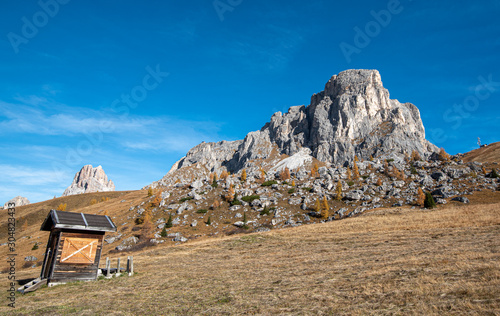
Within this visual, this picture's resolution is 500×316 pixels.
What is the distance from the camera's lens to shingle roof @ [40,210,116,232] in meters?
21.4

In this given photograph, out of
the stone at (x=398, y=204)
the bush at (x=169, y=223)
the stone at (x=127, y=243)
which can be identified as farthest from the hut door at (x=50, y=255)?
the stone at (x=398, y=204)

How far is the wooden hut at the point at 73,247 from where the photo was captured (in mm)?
21047

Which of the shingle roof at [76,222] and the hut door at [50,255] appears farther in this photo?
the hut door at [50,255]

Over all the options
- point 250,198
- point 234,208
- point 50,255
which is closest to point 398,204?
point 250,198

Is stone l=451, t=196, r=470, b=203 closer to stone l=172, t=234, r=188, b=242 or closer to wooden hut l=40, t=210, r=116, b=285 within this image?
stone l=172, t=234, r=188, b=242

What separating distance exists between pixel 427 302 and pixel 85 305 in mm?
14925

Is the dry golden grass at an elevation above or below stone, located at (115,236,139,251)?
below

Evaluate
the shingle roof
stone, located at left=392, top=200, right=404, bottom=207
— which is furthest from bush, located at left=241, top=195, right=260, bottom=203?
the shingle roof

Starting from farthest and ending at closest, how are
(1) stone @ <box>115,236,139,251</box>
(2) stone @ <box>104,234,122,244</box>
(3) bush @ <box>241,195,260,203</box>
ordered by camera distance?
(3) bush @ <box>241,195,260,203</box>
(2) stone @ <box>104,234,122,244</box>
(1) stone @ <box>115,236,139,251</box>

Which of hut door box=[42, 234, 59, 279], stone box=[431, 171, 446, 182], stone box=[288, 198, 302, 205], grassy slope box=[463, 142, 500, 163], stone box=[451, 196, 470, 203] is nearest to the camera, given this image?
hut door box=[42, 234, 59, 279]

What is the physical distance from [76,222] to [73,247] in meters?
1.90

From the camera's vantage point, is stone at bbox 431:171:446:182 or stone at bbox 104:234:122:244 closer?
stone at bbox 104:234:122:244

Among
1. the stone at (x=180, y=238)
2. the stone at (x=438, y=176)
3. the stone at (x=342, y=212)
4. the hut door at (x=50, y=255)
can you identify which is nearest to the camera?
the hut door at (x=50, y=255)

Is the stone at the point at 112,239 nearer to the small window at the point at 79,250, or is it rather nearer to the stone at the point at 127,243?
the stone at the point at 127,243
